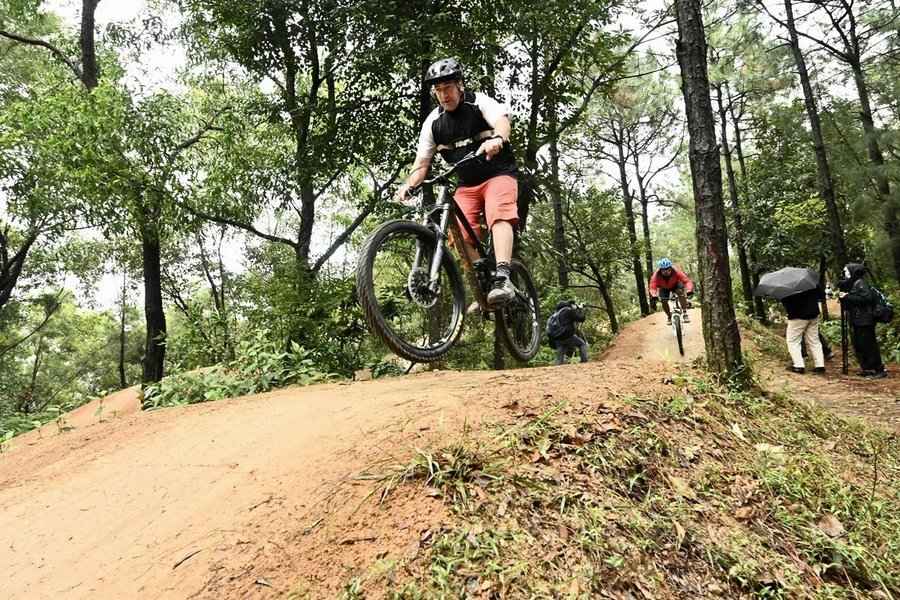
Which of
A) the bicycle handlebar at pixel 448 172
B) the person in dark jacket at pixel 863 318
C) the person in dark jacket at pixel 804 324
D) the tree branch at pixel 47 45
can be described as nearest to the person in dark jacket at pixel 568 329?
the person in dark jacket at pixel 804 324

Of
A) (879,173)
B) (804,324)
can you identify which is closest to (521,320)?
(804,324)

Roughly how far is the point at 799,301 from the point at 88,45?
53.2 feet

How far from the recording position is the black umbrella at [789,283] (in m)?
8.84

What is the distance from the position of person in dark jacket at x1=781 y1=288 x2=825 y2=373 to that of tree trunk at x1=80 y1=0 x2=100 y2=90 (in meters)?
15.6

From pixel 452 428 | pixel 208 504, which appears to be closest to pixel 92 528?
pixel 208 504

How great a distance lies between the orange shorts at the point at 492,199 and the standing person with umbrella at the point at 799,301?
645 cm

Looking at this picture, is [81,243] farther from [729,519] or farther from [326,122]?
[729,519]

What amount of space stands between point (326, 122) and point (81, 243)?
16767 millimetres

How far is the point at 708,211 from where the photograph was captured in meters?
4.52

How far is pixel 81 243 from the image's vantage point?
21188 millimetres

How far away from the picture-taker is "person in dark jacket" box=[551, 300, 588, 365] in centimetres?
918

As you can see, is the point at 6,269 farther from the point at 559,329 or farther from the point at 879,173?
the point at 879,173

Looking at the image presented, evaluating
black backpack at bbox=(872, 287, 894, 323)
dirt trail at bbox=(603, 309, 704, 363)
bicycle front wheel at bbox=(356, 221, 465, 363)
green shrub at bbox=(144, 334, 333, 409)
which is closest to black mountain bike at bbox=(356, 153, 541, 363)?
bicycle front wheel at bbox=(356, 221, 465, 363)

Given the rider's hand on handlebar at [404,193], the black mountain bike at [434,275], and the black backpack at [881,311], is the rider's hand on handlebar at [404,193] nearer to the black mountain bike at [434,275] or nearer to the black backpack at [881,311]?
the black mountain bike at [434,275]
